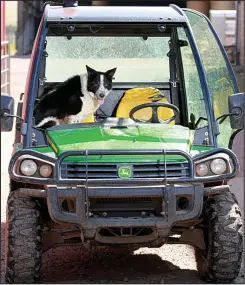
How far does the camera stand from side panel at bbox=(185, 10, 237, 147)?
6188mm

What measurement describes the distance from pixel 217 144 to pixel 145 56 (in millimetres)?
1512

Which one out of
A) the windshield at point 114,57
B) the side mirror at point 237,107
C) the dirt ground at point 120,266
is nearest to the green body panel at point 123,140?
the side mirror at point 237,107

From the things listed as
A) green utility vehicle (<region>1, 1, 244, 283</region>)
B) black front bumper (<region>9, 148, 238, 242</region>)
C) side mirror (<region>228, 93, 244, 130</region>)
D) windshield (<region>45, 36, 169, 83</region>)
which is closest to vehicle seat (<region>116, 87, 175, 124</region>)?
green utility vehicle (<region>1, 1, 244, 283</region>)

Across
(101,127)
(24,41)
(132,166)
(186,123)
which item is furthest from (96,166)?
(24,41)

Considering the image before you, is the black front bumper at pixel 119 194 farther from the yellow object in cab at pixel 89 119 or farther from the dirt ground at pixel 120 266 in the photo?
the yellow object in cab at pixel 89 119

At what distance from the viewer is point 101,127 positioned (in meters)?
5.71

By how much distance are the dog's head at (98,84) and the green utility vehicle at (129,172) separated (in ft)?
0.76

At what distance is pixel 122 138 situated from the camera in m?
5.46

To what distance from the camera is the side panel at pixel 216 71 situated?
6188 millimetres

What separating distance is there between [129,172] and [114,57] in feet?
6.31

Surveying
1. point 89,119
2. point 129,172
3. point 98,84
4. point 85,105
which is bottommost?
point 129,172

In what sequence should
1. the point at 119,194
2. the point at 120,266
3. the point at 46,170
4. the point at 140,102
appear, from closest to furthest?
the point at 119,194, the point at 46,170, the point at 120,266, the point at 140,102

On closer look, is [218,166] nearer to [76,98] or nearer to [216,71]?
[216,71]

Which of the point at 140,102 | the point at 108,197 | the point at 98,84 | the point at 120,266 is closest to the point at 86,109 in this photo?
the point at 98,84
